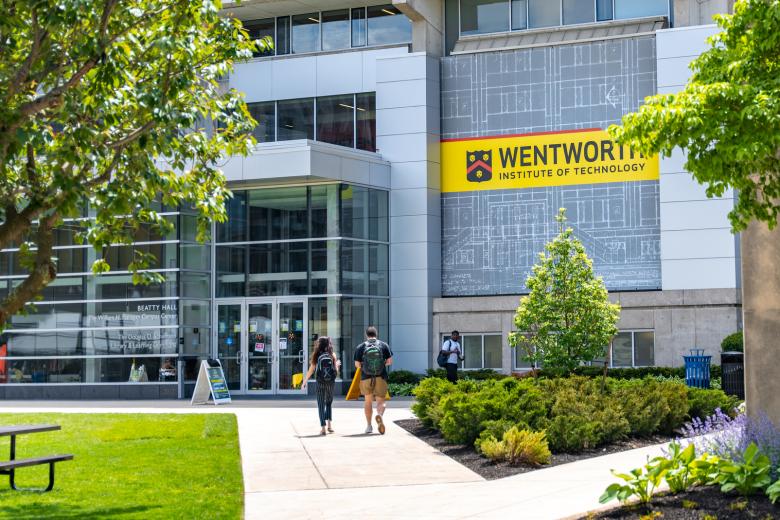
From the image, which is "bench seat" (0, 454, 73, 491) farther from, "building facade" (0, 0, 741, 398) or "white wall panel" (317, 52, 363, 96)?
"white wall panel" (317, 52, 363, 96)

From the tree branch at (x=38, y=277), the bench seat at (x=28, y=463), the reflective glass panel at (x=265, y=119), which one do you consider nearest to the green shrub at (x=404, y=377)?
the reflective glass panel at (x=265, y=119)

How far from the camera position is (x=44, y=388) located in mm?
33688

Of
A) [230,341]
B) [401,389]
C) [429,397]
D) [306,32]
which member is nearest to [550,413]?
[429,397]

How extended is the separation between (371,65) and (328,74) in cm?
150

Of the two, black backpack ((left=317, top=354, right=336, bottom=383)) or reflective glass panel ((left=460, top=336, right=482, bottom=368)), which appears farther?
reflective glass panel ((left=460, top=336, right=482, bottom=368))

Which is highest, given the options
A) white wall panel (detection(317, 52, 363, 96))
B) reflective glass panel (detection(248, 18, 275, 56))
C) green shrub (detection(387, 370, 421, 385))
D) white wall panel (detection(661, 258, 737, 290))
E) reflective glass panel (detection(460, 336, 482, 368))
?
reflective glass panel (detection(248, 18, 275, 56))

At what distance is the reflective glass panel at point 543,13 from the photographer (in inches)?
1361

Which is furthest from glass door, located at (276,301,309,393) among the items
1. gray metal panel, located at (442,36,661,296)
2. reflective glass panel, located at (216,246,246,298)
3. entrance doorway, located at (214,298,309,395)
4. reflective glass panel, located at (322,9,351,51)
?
reflective glass panel, located at (322,9,351,51)

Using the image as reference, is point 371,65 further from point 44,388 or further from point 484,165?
point 44,388

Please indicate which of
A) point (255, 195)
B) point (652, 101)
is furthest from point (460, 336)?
point (652, 101)

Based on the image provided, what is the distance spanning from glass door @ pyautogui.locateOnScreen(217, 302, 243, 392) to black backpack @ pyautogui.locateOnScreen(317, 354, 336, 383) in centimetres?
1364

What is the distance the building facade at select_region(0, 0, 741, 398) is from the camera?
105 ft

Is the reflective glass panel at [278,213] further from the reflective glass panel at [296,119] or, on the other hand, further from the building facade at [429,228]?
the reflective glass panel at [296,119]

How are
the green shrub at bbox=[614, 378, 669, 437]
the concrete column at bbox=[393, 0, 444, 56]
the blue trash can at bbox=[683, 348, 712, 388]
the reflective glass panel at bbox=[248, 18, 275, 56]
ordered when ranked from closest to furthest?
the green shrub at bbox=[614, 378, 669, 437] → the blue trash can at bbox=[683, 348, 712, 388] → the concrete column at bbox=[393, 0, 444, 56] → the reflective glass panel at bbox=[248, 18, 275, 56]
